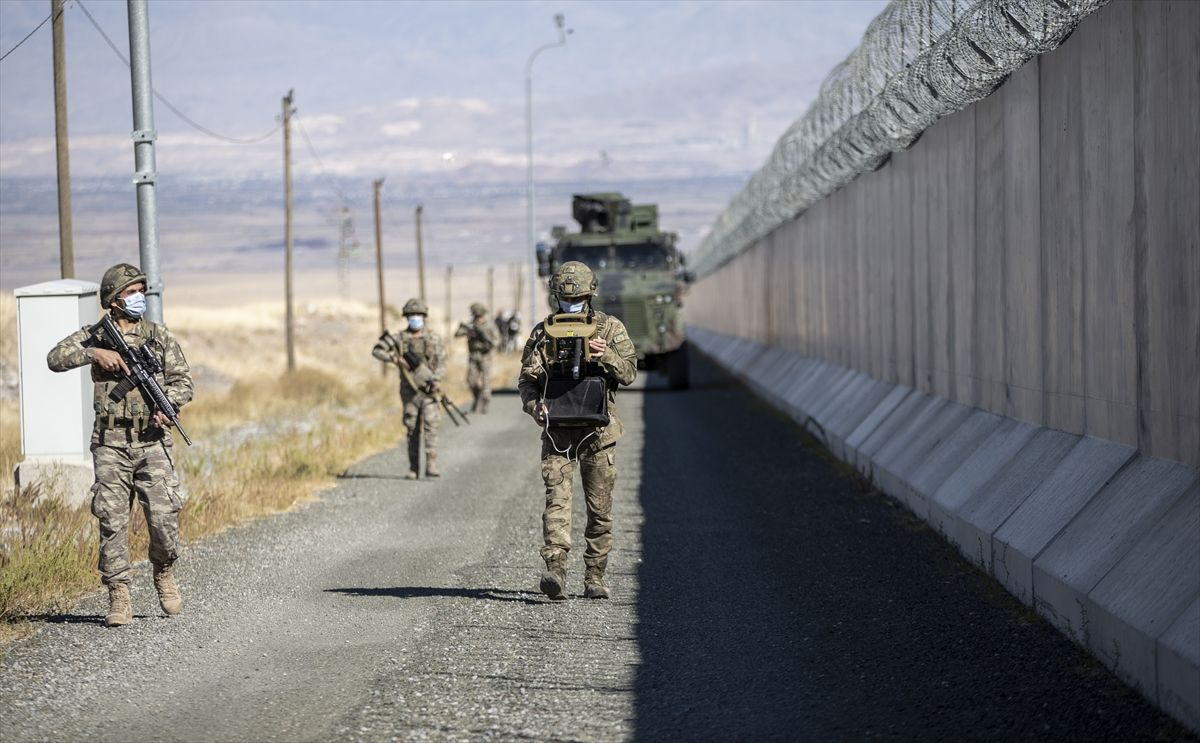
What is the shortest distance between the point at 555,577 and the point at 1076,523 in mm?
2710

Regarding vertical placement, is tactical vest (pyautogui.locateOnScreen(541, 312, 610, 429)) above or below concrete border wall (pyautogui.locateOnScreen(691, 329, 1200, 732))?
above

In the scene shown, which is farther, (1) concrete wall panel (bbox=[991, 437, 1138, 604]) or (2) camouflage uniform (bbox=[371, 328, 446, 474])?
(2) camouflage uniform (bbox=[371, 328, 446, 474])

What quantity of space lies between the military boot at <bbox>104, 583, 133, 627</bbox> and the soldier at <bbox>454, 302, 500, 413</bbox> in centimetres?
1443

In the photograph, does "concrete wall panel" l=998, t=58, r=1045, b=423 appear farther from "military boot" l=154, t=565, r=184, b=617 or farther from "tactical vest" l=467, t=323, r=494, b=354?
"tactical vest" l=467, t=323, r=494, b=354

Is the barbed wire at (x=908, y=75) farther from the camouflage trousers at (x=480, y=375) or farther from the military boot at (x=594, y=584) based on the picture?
the camouflage trousers at (x=480, y=375)

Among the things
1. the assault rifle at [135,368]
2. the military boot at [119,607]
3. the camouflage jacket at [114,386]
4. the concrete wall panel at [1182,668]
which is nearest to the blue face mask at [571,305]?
the camouflage jacket at [114,386]

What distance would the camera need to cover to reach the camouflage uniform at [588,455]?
8.97m

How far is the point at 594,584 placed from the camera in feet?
29.6

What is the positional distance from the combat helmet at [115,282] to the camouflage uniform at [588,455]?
2.12 meters

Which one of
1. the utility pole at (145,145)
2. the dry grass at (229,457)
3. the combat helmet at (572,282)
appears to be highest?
the utility pole at (145,145)

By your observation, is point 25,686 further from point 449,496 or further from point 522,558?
point 449,496

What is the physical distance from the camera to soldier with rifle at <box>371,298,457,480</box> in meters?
15.5

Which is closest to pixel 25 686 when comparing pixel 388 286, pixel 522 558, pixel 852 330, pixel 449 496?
pixel 522 558

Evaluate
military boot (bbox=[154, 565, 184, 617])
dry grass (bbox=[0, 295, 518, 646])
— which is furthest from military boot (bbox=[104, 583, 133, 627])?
dry grass (bbox=[0, 295, 518, 646])
